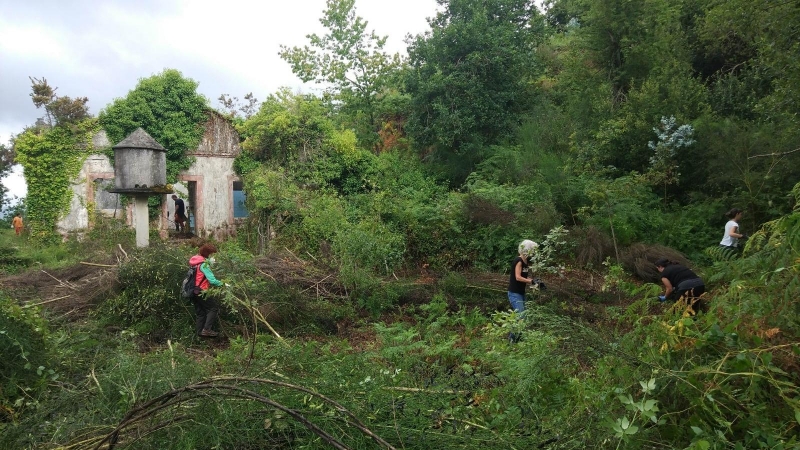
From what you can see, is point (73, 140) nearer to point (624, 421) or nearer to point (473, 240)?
point (473, 240)

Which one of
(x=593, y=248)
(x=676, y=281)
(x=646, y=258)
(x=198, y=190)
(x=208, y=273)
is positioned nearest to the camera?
(x=676, y=281)

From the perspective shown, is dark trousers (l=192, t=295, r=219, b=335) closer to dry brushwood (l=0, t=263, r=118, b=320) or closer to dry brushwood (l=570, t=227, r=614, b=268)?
dry brushwood (l=0, t=263, r=118, b=320)

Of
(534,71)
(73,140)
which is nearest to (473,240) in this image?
(534,71)

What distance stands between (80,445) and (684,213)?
13853 millimetres

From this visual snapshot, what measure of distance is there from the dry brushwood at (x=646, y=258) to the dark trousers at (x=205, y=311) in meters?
7.74

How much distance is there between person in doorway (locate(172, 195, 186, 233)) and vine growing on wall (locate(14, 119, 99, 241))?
341cm

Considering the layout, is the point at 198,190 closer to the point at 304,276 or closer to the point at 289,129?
the point at 289,129

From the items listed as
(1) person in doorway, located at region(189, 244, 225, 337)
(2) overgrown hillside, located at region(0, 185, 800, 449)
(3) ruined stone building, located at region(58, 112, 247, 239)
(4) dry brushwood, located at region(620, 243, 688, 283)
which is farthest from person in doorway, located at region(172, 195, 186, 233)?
(4) dry brushwood, located at region(620, 243, 688, 283)

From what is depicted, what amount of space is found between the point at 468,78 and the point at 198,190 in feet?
33.4

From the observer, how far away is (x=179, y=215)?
20188mm

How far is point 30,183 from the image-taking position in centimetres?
1955

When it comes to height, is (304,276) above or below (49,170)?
below

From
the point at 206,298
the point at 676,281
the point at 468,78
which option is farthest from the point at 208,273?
the point at 468,78

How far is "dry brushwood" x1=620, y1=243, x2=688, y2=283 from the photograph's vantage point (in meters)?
11.2
